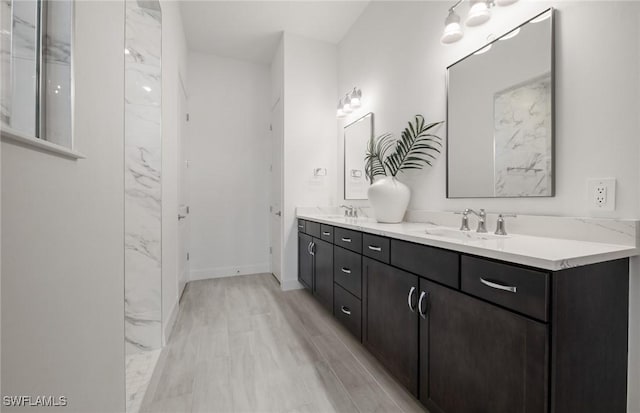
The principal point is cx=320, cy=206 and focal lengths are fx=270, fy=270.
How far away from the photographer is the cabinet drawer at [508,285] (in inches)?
30.9

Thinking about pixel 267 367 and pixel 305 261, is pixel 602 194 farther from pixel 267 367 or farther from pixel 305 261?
pixel 305 261

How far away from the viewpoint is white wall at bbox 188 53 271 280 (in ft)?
11.2

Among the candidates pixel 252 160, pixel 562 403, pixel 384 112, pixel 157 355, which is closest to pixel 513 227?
pixel 562 403

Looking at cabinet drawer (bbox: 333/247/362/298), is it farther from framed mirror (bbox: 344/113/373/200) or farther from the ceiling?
the ceiling

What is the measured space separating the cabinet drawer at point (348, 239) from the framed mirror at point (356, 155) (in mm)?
780

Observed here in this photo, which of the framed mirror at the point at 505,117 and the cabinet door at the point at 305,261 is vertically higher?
the framed mirror at the point at 505,117

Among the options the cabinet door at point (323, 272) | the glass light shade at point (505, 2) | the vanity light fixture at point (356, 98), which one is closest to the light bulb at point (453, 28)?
the glass light shade at point (505, 2)

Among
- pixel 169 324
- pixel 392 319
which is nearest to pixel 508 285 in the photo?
pixel 392 319

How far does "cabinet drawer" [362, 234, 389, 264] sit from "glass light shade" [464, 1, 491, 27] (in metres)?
1.24

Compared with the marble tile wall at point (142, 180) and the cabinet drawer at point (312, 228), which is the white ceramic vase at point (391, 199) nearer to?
the cabinet drawer at point (312, 228)

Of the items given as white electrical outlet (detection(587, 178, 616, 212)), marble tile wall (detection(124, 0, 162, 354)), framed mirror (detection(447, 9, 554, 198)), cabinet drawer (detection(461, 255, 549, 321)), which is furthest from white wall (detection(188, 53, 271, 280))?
white electrical outlet (detection(587, 178, 616, 212))

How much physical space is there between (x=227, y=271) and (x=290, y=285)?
3.30ft

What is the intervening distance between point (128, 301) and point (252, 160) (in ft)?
7.57

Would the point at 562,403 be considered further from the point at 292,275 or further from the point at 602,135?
the point at 292,275
